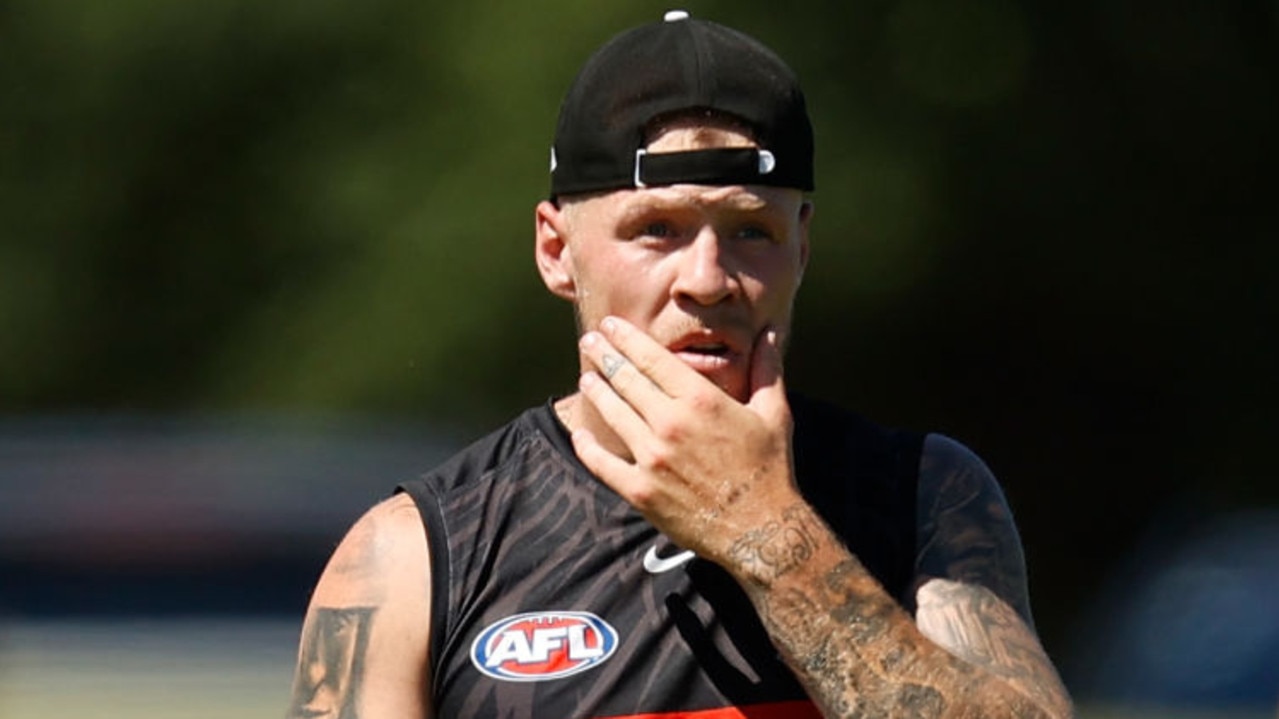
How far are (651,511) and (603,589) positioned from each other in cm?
32

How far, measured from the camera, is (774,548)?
9.37 ft

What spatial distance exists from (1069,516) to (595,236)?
6074 millimetres

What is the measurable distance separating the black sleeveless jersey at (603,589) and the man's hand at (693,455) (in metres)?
0.27

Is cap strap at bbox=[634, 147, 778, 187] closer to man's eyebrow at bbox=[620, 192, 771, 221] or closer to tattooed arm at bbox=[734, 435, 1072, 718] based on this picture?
man's eyebrow at bbox=[620, 192, 771, 221]

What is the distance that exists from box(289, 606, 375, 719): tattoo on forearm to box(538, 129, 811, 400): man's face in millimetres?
588

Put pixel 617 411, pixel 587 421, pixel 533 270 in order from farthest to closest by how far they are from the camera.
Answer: pixel 533 270 < pixel 587 421 < pixel 617 411

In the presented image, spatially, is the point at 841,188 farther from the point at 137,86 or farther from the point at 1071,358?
the point at 137,86

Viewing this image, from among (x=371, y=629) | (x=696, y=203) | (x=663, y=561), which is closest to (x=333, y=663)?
(x=371, y=629)

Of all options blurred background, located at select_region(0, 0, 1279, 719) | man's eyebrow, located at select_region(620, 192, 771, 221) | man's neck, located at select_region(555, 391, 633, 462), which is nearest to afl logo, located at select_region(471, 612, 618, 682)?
man's neck, located at select_region(555, 391, 633, 462)

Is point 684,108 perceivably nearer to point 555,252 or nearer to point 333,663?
point 555,252

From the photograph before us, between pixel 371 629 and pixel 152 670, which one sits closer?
pixel 371 629

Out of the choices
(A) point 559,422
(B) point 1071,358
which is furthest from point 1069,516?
(A) point 559,422

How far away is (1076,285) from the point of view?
29.2ft

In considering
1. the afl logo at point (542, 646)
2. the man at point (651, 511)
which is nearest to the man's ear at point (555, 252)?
the man at point (651, 511)
